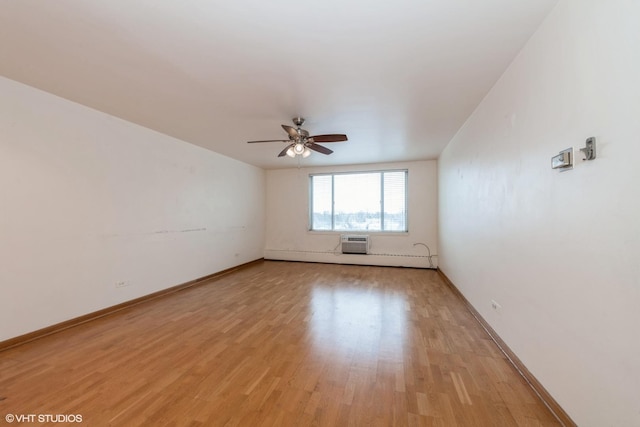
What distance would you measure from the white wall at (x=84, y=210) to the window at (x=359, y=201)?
3.02m

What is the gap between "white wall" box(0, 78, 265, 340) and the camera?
2.51m

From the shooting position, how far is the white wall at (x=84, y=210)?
251 centimetres

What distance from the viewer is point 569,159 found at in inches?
56.5

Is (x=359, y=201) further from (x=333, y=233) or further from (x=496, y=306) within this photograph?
(x=496, y=306)

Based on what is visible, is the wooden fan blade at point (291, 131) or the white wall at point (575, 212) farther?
the wooden fan blade at point (291, 131)

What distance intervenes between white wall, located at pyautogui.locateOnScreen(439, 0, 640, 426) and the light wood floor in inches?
19.0

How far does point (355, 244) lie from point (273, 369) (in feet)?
14.5

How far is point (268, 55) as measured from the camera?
6.76 ft

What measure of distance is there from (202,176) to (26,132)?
8.05 feet

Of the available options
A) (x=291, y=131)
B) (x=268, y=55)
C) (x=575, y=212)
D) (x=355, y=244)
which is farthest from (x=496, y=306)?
(x=355, y=244)

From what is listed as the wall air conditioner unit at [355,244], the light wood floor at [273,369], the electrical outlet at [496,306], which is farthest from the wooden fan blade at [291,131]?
the wall air conditioner unit at [355,244]

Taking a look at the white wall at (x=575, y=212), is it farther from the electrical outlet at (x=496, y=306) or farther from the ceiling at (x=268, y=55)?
the ceiling at (x=268, y=55)

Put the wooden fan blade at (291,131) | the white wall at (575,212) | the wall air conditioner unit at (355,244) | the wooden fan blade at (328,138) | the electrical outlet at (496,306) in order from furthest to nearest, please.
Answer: the wall air conditioner unit at (355,244), the wooden fan blade at (328,138), the wooden fan blade at (291,131), the electrical outlet at (496,306), the white wall at (575,212)

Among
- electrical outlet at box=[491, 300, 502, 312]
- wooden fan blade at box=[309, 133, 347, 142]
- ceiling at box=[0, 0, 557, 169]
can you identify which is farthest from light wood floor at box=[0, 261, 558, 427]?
ceiling at box=[0, 0, 557, 169]
